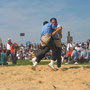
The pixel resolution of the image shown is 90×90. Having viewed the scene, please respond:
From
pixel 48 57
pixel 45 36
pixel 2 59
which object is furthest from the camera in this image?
pixel 48 57

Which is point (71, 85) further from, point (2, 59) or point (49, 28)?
point (2, 59)

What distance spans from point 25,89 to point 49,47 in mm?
3195

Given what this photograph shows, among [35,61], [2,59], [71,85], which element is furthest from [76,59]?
[71,85]

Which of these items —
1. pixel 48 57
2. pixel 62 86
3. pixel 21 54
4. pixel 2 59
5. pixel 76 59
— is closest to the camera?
pixel 62 86

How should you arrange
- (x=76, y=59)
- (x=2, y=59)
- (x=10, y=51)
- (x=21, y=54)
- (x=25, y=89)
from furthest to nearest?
(x=21, y=54)
(x=10, y=51)
(x=76, y=59)
(x=2, y=59)
(x=25, y=89)

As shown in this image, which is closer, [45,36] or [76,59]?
[45,36]

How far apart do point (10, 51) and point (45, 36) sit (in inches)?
348

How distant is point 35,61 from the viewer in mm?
7125

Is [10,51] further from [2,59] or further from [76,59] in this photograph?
[76,59]

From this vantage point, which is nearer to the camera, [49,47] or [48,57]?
[49,47]

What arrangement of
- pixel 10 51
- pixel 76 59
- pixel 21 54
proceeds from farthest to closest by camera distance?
pixel 21 54 < pixel 10 51 < pixel 76 59

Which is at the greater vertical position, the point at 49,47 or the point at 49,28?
the point at 49,28

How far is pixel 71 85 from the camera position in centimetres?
427

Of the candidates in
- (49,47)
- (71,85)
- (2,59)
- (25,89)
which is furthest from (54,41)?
(2,59)
